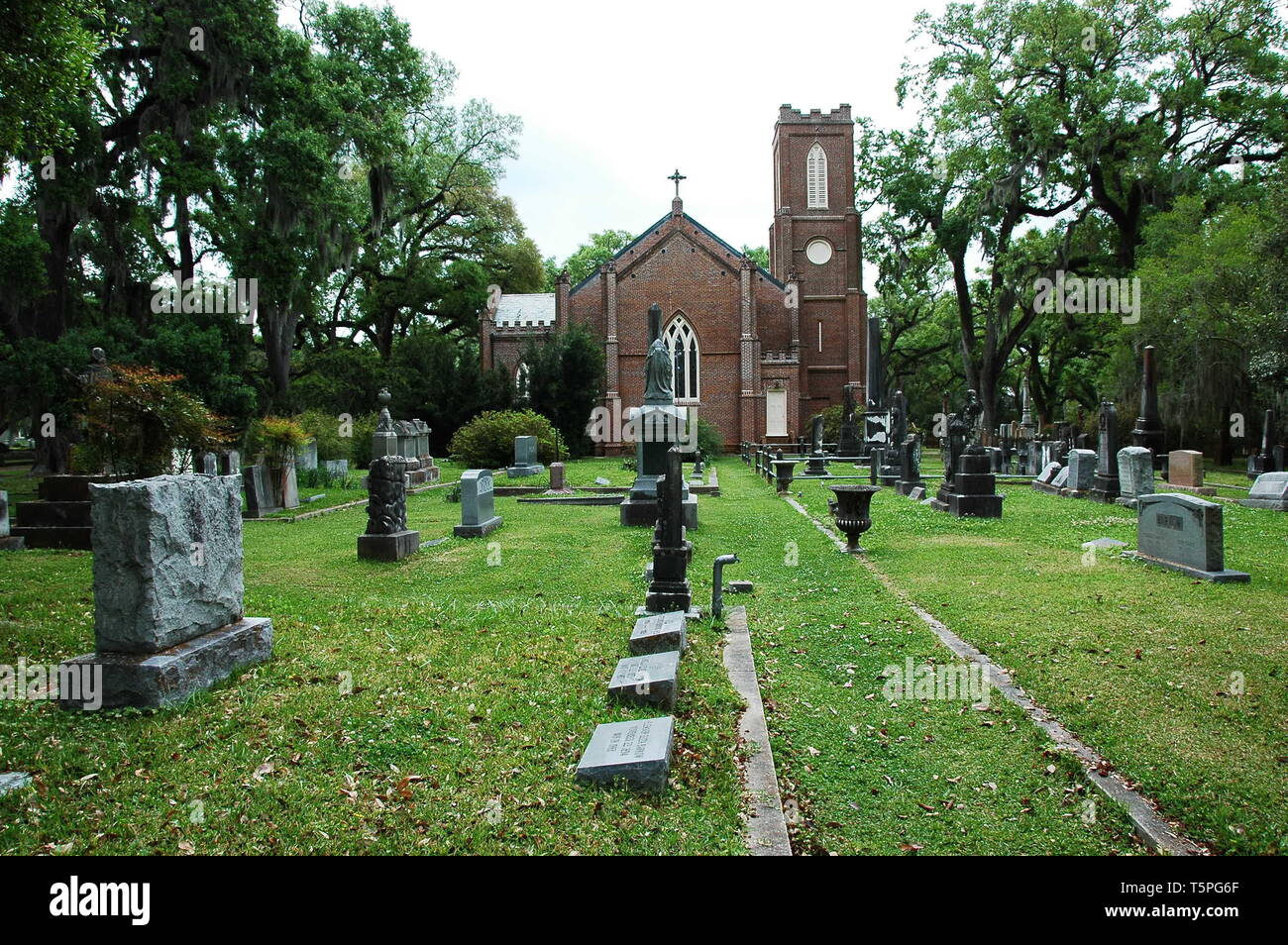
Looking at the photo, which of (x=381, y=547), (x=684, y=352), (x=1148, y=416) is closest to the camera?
(x=381, y=547)

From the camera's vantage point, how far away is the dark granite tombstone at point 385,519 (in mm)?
11539

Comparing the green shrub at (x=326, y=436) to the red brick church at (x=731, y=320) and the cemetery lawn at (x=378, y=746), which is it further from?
the cemetery lawn at (x=378, y=746)

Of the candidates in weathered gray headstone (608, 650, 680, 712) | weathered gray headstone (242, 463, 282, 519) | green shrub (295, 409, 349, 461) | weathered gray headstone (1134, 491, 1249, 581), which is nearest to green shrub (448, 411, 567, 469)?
green shrub (295, 409, 349, 461)

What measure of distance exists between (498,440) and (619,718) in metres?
23.4

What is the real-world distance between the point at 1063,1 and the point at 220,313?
97.4 feet

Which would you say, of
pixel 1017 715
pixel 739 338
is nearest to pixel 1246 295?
pixel 739 338

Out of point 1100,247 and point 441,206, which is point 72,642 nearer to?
point 1100,247

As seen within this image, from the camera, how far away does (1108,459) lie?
16.6 meters

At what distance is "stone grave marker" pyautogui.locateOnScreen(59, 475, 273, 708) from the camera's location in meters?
5.05

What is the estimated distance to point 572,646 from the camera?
656 cm

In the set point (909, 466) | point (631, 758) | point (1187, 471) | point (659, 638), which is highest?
point (909, 466)

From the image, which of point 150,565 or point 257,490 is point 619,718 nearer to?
point 150,565

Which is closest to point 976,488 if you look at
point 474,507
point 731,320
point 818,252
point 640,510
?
point 640,510

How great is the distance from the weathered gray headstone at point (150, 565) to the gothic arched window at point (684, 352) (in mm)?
35275
